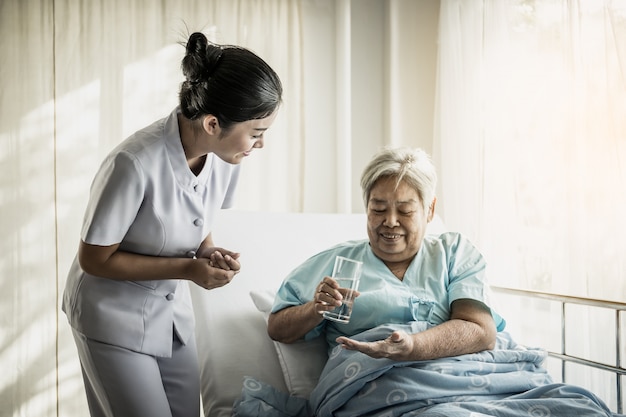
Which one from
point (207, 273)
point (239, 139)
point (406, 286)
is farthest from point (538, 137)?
point (207, 273)

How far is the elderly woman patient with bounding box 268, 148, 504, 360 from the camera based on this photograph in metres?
1.75

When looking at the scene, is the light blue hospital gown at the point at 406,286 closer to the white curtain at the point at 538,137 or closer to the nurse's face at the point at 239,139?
the nurse's face at the point at 239,139

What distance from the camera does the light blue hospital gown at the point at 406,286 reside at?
1779mm

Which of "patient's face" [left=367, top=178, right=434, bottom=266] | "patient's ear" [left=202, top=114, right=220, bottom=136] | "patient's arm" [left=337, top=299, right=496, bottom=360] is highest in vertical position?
"patient's ear" [left=202, top=114, right=220, bottom=136]

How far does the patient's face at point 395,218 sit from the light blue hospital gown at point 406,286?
0.05 metres

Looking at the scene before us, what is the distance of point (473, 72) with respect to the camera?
314 centimetres

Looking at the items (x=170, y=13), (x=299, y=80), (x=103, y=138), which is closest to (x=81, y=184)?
(x=103, y=138)

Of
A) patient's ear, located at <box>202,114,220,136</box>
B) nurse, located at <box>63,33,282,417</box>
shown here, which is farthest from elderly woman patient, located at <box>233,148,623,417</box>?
patient's ear, located at <box>202,114,220,136</box>

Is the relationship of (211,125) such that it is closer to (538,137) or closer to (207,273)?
(207,273)

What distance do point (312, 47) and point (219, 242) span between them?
1751 mm

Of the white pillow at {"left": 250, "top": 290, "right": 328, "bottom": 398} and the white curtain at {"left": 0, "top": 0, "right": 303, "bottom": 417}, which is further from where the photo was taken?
the white curtain at {"left": 0, "top": 0, "right": 303, "bottom": 417}

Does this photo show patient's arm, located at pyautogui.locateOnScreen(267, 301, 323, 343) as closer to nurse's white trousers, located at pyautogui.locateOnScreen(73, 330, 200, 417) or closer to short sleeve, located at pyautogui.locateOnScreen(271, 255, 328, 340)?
short sleeve, located at pyautogui.locateOnScreen(271, 255, 328, 340)

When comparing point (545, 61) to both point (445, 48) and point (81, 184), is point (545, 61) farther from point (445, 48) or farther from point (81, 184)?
point (81, 184)

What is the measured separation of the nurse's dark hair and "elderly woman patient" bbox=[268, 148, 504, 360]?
540 millimetres
